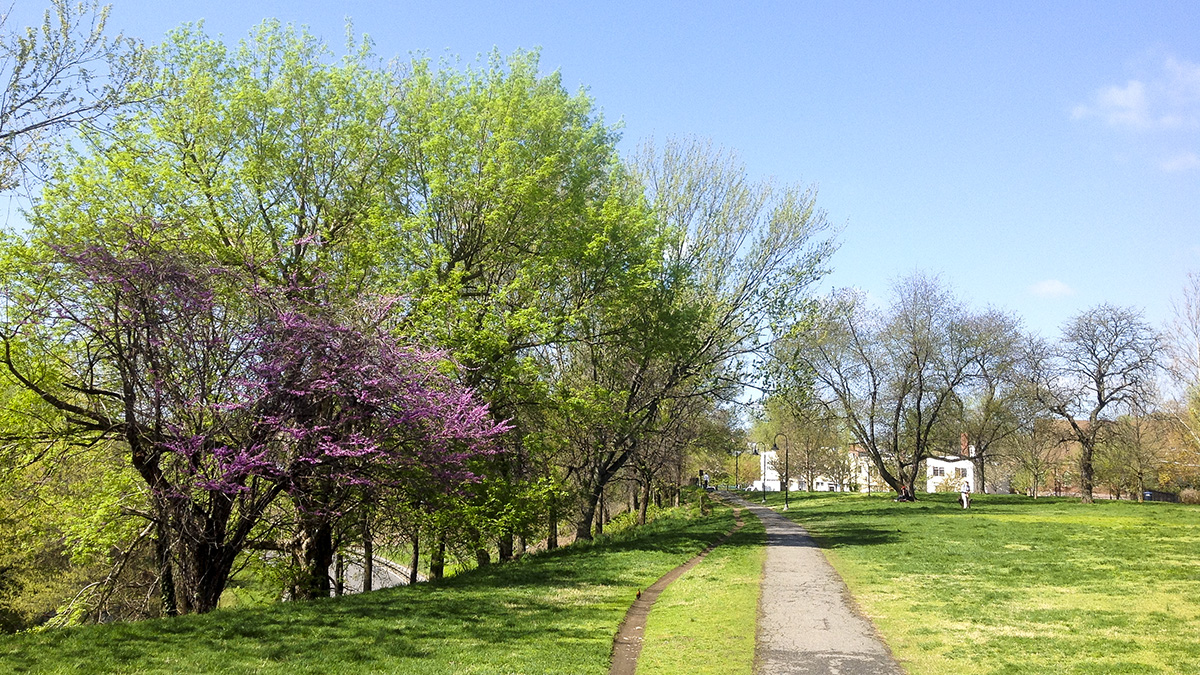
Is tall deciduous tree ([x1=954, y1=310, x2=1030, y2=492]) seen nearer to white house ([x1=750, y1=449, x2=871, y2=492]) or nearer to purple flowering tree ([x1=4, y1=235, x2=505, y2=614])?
white house ([x1=750, y1=449, x2=871, y2=492])

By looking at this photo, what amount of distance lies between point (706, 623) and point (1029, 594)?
259 inches

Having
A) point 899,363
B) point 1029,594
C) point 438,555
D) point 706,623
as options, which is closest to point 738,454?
point 899,363

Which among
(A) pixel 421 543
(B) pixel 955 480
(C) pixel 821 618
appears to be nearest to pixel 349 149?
(A) pixel 421 543

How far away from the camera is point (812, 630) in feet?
38.8

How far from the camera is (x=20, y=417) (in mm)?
15250

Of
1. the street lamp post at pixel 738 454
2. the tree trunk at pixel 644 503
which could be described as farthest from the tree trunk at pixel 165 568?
the street lamp post at pixel 738 454

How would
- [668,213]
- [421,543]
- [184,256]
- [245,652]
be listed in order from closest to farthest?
[245,652] < [184,256] < [421,543] < [668,213]

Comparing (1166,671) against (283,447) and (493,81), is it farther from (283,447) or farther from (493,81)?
(493,81)

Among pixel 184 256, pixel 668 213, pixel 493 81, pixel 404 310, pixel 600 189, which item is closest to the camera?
pixel 184 256

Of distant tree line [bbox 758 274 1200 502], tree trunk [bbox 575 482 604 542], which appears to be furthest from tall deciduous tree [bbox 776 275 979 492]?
tree trunk [bbox 575 482 604 542]

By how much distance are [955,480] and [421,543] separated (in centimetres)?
7997

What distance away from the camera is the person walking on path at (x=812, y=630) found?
9.73 meters

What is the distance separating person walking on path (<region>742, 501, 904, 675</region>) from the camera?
9727 millimetres

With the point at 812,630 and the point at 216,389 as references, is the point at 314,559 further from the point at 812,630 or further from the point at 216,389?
the point at 812,630
